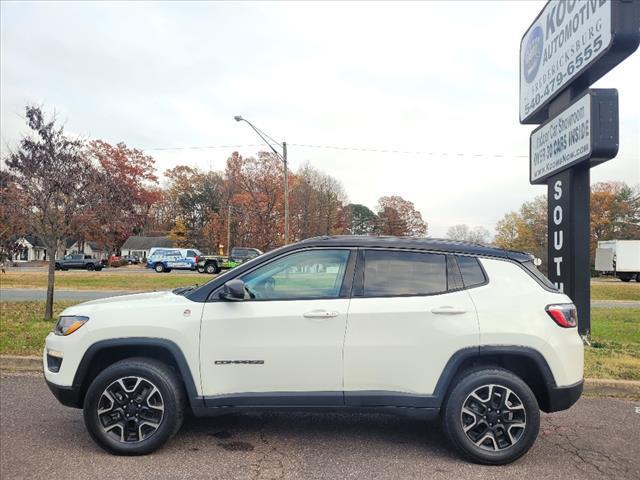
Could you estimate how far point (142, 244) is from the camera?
78.9 metres

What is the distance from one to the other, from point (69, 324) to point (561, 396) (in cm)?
395

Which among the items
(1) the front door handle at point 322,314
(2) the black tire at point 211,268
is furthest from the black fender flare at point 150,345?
(2) the black tire at point 211,268

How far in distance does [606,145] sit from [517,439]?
507cm

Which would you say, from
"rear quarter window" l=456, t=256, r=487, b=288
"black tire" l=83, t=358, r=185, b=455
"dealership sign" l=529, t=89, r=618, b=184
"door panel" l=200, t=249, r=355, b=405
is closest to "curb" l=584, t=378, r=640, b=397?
"rear quarter window" l=456, t=256, r=487, b=288

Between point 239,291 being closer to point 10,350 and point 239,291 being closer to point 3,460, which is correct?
point 3,460

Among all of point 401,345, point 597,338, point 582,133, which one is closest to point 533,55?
point 582,133

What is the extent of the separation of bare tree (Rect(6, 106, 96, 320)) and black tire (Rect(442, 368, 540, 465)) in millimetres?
8196

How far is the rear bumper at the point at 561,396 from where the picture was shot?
375 cm

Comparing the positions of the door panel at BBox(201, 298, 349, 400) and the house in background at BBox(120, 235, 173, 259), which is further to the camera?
the house in background at BBox(120, 235, 173, 259)

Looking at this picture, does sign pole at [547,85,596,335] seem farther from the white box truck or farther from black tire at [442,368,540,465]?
the white box truck

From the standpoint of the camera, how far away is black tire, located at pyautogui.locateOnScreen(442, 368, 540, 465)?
12.0 ft

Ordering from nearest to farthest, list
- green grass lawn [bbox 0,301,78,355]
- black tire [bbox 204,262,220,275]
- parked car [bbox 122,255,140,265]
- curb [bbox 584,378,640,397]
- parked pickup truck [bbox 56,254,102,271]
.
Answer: curb [bbox 584,378,640,397]
green grass lawn [bbox 0,301,78,355]
black tire [bbox 204,262,220,275]
parked pickup truck [bbox 56,254,102,271]
parked car [bbox 122,255,140,265]

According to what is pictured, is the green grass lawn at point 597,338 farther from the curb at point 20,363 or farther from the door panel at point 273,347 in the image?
the door panel at point 273,347

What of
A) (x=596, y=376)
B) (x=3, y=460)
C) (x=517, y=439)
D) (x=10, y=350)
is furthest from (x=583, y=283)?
(x=10, y=350)
